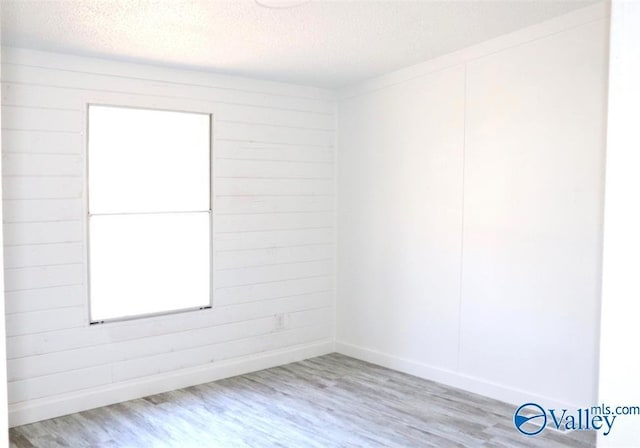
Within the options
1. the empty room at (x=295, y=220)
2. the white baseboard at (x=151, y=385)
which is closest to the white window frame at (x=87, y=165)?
the empty room at (x=295, y=220)

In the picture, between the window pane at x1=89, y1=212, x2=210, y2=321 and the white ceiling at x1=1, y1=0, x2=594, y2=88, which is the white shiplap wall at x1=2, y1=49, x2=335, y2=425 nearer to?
the window pane at x1=89, y1=212, x2=210, y2=321

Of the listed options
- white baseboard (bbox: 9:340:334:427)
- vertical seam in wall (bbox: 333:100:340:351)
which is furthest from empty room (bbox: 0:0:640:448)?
vertical seam in wall (bbox: 333:100:340:351)

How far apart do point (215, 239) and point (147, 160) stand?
835mm

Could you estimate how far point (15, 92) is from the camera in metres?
3.46

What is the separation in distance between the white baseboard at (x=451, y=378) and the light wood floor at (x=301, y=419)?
70mm

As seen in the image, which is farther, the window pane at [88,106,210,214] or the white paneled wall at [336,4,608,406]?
the window pane at [88,106,210,214]

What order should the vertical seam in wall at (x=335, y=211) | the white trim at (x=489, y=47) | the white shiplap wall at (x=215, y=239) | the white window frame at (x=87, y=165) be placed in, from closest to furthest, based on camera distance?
the white trim at (x=489, y=47), the white shiplap wall at (x=215, y=239), the white window frame at (x=87, y=165), the vertical seam in wall at (x=335, y=211)

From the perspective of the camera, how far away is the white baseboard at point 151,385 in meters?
3.53

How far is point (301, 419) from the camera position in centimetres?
352

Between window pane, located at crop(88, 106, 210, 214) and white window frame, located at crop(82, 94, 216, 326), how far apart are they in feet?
0.12

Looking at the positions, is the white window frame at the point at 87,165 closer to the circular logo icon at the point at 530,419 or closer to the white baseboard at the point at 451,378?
the white baseboard at the point at 451,378

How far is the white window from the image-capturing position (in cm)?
384

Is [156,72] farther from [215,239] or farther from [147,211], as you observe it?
[215,239]

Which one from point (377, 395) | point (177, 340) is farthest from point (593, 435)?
point (177, 340)
